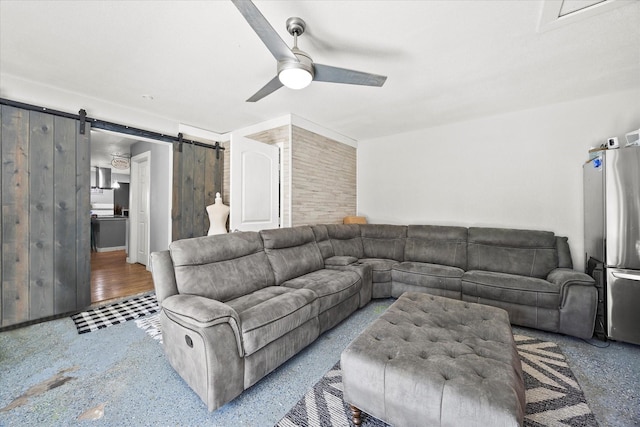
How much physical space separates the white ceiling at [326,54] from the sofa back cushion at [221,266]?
159cm

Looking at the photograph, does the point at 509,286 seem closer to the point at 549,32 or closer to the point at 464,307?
the point at 464,307

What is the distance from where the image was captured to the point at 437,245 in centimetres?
347

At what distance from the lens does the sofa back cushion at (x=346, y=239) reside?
3654 mm

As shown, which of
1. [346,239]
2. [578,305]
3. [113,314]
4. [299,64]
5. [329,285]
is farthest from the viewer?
[346,239]

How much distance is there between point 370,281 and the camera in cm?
312

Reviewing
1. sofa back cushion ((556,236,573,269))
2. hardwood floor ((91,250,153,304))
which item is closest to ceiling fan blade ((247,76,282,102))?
hardwood floor ((91,250,153,304))

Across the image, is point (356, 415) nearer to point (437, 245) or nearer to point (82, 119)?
point (437, 245)

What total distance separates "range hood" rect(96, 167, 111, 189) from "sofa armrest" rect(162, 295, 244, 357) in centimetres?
802

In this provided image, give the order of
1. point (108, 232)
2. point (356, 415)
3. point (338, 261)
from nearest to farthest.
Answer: point (356, 415) < point (338, 261) < point (108, 232)

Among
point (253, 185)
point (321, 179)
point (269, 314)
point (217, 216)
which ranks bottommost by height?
point (269, 314)

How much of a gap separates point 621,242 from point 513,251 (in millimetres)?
904

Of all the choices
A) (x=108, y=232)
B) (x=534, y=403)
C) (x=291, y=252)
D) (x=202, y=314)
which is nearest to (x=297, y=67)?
(x=202, y=314)

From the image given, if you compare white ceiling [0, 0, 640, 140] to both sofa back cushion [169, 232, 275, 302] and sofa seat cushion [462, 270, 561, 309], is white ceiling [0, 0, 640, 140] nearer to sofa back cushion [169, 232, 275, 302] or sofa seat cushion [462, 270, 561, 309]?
sofa back cushion [169, 232, 275, 302]

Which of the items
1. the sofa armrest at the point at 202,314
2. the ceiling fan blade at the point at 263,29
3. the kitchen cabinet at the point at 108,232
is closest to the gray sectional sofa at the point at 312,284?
the sofa armrest at the point at 202,314
